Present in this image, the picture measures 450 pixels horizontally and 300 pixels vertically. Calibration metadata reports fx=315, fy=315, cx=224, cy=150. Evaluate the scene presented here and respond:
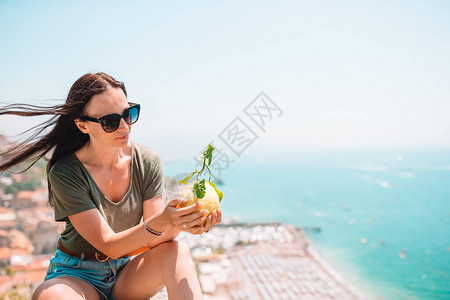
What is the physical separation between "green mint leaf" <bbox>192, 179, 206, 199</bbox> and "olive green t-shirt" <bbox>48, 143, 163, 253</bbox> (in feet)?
1.66

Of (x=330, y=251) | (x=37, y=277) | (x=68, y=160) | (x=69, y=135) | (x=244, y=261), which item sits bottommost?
(x=330, y=251)

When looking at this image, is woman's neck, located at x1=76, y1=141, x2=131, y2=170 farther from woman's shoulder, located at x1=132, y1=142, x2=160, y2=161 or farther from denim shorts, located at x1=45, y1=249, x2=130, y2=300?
denim shorts, located at x1=45, y1=249, x2=130, y2=300

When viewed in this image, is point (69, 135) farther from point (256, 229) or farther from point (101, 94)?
point (256, 229)

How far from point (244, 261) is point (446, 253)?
Answer: 1230 inches

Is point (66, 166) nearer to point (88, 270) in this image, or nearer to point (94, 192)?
point (94, 192)

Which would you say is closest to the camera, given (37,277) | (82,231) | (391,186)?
(82,231)

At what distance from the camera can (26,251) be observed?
19453mm

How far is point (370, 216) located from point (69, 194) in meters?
67.3

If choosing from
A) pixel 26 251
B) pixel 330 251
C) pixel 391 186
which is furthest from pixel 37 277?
pixel 391 186

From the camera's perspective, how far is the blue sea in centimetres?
3562

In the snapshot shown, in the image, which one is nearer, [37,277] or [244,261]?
[37,277]

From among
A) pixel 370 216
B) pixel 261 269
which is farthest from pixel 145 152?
pixel 370 216

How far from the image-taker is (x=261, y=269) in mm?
27938

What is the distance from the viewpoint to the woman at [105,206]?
4.94 feet
